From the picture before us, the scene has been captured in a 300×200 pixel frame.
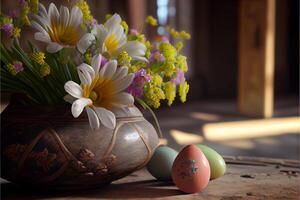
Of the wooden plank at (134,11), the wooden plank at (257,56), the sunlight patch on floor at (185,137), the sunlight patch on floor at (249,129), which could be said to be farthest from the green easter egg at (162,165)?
the wooden plank at (134,11)

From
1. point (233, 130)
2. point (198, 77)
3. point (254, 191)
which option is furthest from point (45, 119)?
point (198, 77)

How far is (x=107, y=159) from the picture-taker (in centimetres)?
78

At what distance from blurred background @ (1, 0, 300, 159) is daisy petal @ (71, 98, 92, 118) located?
1.00 ft

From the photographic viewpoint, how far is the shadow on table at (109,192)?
82 centimetres

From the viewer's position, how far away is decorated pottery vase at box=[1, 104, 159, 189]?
76 cm

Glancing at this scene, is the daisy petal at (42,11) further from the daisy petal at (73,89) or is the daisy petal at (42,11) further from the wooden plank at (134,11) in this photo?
the wooden plank at (134,11)

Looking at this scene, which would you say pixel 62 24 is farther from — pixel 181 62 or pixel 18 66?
pixel 181 62

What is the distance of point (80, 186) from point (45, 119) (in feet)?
0.47

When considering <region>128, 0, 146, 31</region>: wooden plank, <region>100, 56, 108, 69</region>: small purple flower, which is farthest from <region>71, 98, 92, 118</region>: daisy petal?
<region>128, 0, 146, 31</region>: wooden plank

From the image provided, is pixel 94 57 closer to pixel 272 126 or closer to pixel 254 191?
pixel 254 191

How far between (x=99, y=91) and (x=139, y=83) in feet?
0.24

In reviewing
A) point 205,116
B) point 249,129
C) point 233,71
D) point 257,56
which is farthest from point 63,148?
point 233,71

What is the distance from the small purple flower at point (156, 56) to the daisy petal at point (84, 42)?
0.15 meters

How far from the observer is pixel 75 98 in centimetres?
76
